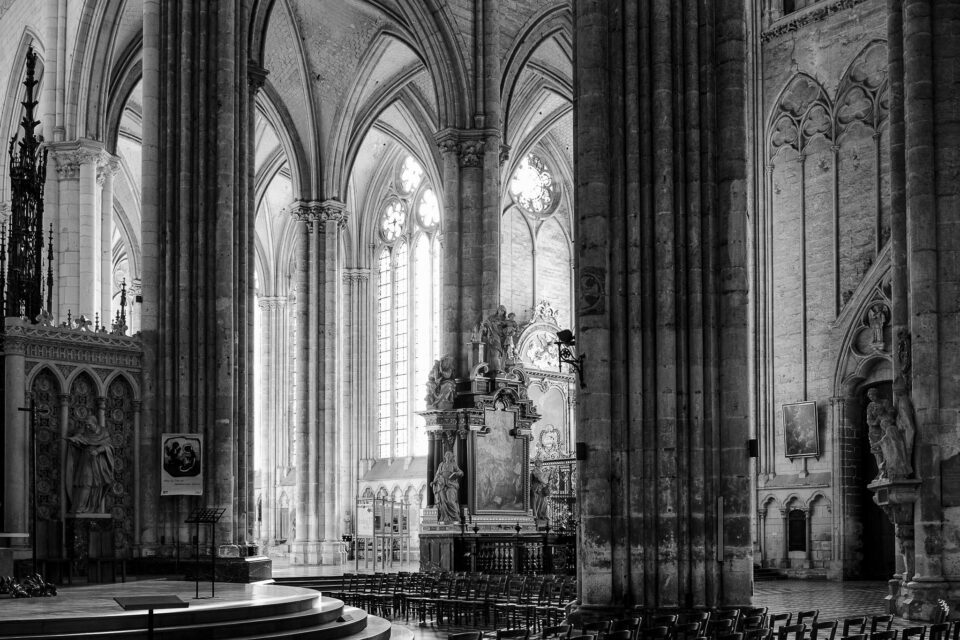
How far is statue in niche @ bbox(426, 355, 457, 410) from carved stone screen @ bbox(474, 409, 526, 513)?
1009 mm

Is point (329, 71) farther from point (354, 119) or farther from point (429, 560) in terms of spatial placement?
point (429, 560)

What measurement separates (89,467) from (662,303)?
31.2 ft

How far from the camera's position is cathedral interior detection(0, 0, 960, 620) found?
1560 centimetres

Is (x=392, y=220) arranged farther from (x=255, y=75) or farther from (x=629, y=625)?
(x=629, y=625)

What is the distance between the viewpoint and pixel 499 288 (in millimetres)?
29625

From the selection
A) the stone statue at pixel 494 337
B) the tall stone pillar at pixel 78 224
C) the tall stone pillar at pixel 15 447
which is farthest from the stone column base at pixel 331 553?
the tall stone pillar at pixel 15 447

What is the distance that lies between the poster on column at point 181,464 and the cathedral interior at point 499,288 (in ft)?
0.16

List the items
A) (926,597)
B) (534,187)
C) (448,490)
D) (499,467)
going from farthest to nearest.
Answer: (534,187) < (499,467) < (448,490) < (926,597)

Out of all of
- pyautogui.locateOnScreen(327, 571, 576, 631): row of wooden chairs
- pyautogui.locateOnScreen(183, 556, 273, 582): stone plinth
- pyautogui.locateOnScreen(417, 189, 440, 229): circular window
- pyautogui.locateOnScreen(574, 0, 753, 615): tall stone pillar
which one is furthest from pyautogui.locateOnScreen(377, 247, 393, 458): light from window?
pyautogui.locateOnScreen(574, 0, 753, 615): tall stone pillar

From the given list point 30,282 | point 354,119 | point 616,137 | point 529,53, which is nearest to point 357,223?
point 354,119

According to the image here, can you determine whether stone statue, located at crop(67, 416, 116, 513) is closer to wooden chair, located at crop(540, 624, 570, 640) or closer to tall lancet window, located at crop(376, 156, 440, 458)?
wooden chair, located at crop(540, 624, 570, 640)

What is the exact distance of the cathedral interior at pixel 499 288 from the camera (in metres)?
15.6

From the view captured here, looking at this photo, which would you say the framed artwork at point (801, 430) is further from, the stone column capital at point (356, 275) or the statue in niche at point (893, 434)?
the stone column capital at point (356, 275)

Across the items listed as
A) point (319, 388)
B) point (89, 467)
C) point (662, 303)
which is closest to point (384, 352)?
point (319, 388)
